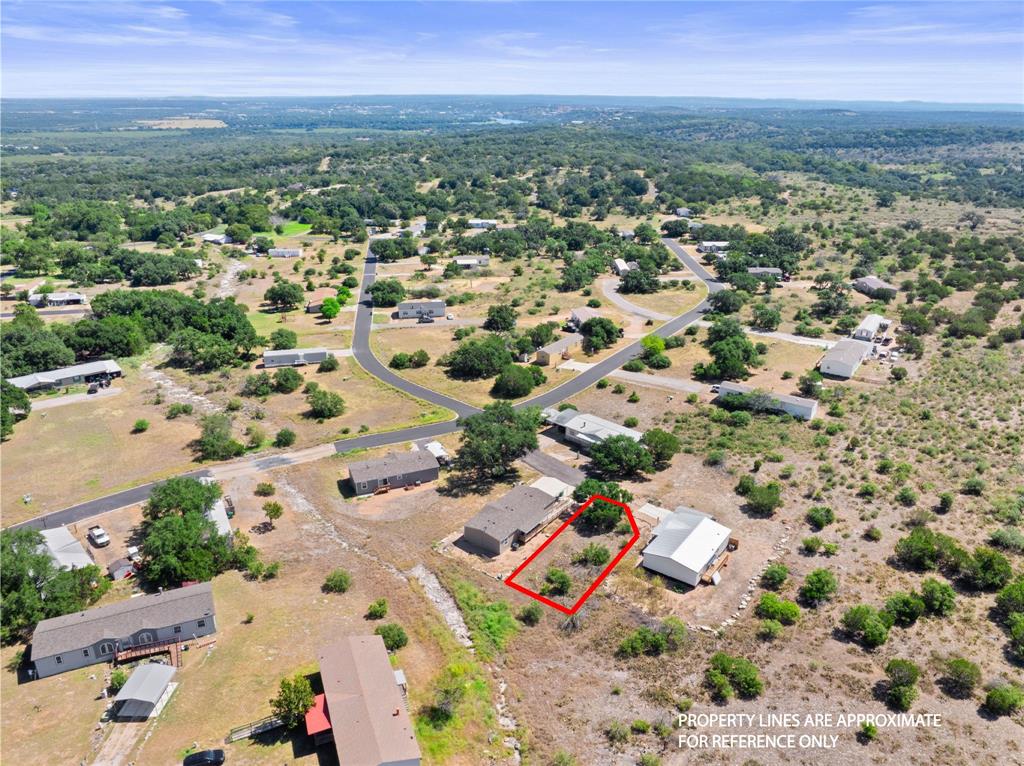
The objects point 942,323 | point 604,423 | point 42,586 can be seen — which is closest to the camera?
point 42,586

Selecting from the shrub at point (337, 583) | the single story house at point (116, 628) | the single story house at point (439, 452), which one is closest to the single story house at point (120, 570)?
the single story house at point (116, 628)

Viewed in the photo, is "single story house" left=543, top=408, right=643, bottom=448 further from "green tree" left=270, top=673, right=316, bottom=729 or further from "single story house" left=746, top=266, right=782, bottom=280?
"single story house" left=746, top=266, right=782, bottom=280

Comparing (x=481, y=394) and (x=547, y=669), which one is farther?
(x=481, y=394)

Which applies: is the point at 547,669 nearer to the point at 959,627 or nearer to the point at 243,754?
the point at 243,754

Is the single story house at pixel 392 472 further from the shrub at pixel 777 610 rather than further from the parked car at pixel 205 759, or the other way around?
the shrub at pixel 777 610

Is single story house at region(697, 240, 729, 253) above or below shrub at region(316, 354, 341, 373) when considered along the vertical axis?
above

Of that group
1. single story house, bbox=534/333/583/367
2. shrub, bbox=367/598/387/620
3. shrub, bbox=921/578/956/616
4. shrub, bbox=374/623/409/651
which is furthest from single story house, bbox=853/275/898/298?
shrub, bbox=374/623/409/651

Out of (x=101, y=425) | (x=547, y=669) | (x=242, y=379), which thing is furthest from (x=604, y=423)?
(x=101, y=425)

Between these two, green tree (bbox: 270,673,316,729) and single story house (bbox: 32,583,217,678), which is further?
single story house (bbox: 32,583,217,678)
